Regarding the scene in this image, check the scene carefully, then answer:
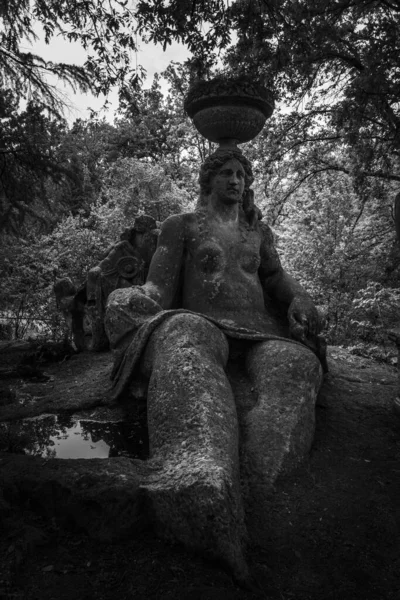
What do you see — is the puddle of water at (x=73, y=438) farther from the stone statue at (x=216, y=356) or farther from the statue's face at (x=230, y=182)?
the statue's face at (x=230, y=182)

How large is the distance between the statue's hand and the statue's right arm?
89 cm

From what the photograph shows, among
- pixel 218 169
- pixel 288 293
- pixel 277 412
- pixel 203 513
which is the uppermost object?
pixel 218 169

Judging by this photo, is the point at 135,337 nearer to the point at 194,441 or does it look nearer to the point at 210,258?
the point at 210,258

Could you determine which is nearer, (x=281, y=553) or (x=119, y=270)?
(x=281, y=553)

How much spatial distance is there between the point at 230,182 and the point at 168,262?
2.53 ft

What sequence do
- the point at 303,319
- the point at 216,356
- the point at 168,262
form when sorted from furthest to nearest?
the point at 168,262, the point at 303,319, the point at 216,356

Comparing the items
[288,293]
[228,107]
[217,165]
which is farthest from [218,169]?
[288,293]

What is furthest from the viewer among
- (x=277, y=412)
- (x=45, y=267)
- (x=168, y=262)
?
(x=45, y=267)

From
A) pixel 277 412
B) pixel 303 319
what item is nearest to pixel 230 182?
pixel 303 319

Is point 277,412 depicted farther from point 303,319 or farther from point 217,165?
point 217,165

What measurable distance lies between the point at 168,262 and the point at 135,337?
31.5 inches

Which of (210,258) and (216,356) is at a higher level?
(210,258)

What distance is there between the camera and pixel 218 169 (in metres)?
3.93

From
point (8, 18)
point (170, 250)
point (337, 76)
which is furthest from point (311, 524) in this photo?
point (337, 76)
